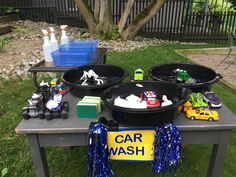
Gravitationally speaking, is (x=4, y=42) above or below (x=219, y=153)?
below

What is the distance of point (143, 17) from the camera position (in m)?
8.19

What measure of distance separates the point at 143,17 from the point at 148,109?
7183 mm

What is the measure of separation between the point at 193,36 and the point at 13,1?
766 cm

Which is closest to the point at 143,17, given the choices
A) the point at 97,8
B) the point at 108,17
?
the point at 108,17

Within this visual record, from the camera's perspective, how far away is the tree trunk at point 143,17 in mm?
7911

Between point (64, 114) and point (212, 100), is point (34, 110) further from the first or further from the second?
point (212, 100)

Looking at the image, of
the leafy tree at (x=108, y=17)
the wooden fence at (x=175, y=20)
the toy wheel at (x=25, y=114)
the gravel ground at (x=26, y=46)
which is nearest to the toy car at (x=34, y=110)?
the toy wheel at (x=25, y=114)

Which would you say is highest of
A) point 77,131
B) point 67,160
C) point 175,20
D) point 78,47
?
point 78,47

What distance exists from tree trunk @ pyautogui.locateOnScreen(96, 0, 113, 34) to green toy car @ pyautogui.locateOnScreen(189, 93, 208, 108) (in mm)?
6845

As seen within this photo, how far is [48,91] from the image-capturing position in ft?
6.66

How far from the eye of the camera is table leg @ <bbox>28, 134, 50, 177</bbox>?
1.68 metres

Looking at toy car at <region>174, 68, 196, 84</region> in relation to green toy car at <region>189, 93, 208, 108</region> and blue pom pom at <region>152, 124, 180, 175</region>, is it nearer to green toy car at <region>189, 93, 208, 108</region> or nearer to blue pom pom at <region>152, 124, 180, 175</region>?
green toy car at <region>189, 93, 208, 108</region>

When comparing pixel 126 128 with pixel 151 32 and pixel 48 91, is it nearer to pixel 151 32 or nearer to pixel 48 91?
pixel 48 91

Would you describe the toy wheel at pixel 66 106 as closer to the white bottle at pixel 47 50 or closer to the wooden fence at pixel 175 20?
the white bottle at pixel 47 50
